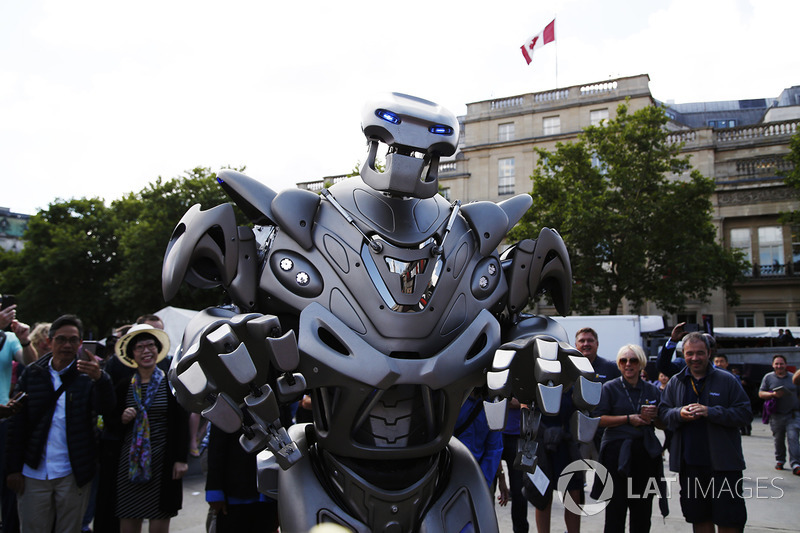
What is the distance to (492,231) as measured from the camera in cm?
279

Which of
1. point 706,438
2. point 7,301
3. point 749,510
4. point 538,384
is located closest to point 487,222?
point 538,384

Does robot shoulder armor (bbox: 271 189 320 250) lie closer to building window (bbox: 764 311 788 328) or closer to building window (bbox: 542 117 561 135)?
building window (bbox: 542 117 561 135)

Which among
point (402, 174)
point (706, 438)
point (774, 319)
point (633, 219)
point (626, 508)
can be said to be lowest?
point (626, 508)

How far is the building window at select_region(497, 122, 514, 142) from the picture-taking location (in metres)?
28.3

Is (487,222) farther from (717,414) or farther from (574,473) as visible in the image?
(574,473)

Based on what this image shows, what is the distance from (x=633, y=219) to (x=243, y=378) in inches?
744

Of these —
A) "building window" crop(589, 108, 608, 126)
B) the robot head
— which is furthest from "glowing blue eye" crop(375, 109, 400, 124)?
"building window" crop(589, 108, 608, 126)

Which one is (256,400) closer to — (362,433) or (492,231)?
(362,433)

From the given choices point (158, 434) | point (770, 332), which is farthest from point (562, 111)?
point (158, 434)

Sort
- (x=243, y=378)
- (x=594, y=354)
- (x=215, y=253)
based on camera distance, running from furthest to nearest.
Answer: (x=594, y=354)
(x=215, y=253)
(x=243, y=378)

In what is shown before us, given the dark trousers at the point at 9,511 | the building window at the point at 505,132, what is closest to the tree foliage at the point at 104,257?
the building window at the point at 505,132

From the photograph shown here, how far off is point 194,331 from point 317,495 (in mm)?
856

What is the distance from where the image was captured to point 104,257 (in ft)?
86.2

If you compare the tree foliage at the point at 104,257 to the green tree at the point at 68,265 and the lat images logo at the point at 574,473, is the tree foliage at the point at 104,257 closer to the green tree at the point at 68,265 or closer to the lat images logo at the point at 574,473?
the green tree at the point at 68,265
